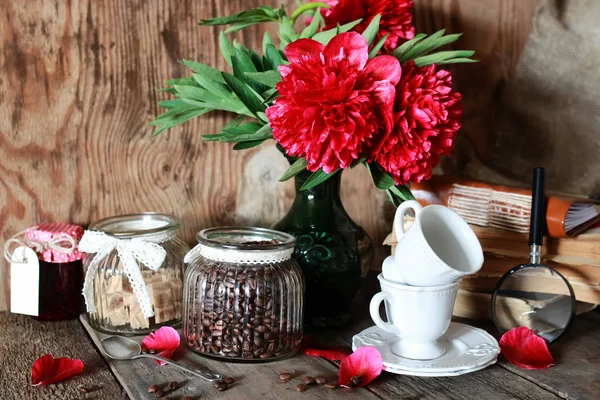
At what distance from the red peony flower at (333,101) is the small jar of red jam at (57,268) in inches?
16.9

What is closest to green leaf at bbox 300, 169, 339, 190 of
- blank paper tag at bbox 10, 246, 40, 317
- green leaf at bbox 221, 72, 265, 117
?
green leaf at bbox 221, 72, 265, 117

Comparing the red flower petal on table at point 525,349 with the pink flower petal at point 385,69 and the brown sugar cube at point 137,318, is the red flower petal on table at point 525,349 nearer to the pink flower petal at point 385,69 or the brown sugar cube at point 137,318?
the pink flower petal at point 385,69

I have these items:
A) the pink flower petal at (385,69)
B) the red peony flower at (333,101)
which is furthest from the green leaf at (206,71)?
the pink flower petal at (385,69)

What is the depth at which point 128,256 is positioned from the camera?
997mm

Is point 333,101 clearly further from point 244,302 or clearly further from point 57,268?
point 57,268

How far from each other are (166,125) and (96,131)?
0.14 metres

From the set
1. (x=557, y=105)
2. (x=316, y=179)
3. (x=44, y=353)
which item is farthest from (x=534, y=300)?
(x=44, y=353)

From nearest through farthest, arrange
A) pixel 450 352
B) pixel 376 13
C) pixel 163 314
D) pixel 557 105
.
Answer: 1. pixel 450 352
2. pixel 163 314
3. pixel 376 13
4. pixel 557 105

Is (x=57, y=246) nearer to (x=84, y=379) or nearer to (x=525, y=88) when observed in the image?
(x=84, y=379)

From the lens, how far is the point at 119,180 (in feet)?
3.91

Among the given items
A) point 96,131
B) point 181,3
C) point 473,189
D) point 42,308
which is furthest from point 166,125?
point 473,189

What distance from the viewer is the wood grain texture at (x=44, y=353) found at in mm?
812

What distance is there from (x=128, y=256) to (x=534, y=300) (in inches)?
25.1

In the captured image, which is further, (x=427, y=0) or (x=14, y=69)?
(x=427, y=0)
